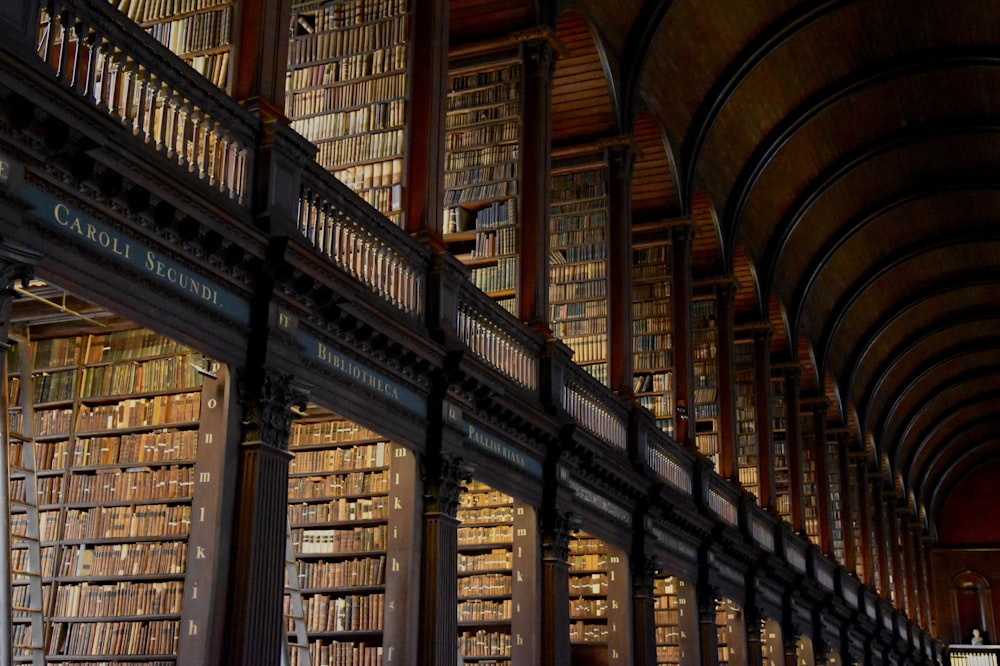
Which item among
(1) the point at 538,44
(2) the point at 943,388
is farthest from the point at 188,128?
(2) the point at 943,388

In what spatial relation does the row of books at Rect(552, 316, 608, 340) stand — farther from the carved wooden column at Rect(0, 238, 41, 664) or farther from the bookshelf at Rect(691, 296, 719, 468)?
the carved wooden column at Rect(0, 238, 41, 664)

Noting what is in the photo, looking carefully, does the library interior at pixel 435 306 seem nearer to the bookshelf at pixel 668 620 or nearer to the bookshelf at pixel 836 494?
the bookshelf at pixel 668 620

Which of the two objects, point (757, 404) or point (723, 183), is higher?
point (723, 183)

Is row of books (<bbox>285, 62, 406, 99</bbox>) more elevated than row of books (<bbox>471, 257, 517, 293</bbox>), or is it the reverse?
row of books (<bbox>285, 62, 406, 99</bbox>)

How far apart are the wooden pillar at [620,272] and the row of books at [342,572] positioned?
4137 millimetres

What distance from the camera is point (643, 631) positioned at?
11.6 metres

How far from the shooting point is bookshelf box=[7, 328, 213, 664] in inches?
295

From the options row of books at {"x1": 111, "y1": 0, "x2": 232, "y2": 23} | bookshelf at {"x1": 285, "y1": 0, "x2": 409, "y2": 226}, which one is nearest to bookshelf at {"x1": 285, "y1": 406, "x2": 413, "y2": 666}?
bookshelf at {"x1": 285, "y1": 0, "x2": 409, "y2": 226}

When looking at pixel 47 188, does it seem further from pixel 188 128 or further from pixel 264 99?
pixel 264 99

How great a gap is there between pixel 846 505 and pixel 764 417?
654 cm

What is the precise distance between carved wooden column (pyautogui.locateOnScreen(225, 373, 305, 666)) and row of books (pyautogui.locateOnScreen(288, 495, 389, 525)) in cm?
208

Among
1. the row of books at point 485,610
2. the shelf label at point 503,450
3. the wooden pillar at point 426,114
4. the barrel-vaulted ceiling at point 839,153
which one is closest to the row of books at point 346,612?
the shelf label at point 503,450

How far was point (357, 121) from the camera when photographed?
927cm

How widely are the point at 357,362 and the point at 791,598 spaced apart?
38.0ft
